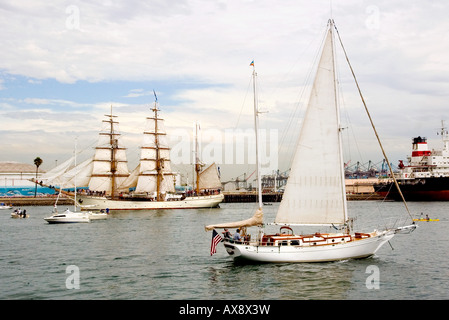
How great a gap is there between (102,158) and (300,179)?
10079 centimetres

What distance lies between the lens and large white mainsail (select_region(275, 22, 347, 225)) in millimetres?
30188

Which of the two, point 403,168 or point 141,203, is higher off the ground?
point 403,168

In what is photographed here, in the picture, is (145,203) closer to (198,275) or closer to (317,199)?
(317,199)

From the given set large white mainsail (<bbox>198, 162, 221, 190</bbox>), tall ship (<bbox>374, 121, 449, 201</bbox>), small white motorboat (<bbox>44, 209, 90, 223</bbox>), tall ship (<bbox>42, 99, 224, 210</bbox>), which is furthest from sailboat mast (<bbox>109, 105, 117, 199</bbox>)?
tall ship (<bbox>374, 121, 449, 201</bbox>)

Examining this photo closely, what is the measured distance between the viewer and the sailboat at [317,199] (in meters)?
29.7

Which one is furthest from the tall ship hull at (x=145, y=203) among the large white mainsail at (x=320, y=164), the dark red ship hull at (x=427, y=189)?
the large white mainsail at (x=320, y=164)

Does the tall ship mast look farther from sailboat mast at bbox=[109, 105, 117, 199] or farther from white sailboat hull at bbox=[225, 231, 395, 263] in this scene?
white sailboat hull at bbox=[225, 231, 395, 263]

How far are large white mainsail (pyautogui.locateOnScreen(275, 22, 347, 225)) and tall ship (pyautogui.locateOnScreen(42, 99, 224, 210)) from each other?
3730 inches

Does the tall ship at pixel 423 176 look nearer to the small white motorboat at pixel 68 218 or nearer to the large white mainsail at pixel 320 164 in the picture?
the small white motorboat at pixel 68 218

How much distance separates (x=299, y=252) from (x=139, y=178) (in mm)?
100167

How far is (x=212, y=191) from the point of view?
133750mm

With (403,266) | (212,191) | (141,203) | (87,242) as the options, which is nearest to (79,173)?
(141,203)

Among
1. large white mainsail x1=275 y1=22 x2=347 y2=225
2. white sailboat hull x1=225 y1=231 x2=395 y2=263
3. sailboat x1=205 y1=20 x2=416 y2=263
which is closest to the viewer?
white sailboat hull x1=225 y1=231 x2=395 y2=263
